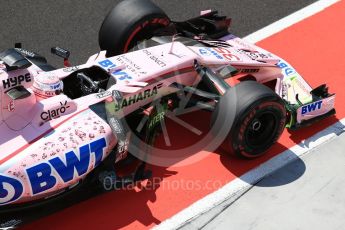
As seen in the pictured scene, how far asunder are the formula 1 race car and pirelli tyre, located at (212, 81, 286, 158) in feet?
0.04

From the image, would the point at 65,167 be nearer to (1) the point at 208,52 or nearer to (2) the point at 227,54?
(1) the point at 208,52

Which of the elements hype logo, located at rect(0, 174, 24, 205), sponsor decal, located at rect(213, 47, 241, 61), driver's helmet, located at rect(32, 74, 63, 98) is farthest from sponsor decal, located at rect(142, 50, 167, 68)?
hype logo, located at rect(0, 174, 24, 205)

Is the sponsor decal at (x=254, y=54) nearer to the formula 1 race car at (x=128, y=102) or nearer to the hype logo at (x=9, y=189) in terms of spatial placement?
the formula 1 race car at (x=128, y=102)

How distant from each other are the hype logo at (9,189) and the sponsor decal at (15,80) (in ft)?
2.88

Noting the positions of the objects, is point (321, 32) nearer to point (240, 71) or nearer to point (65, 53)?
point (240, 71)

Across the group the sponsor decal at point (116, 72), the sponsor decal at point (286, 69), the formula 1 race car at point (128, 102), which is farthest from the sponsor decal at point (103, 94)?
the sponsor decal at point (286, 69)

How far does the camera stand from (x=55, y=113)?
575cm

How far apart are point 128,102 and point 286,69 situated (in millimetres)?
2497

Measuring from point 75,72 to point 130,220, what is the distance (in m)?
1.83

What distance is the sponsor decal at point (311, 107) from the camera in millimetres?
6827

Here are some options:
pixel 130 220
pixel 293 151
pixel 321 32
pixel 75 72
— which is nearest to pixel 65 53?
pixel 75 72

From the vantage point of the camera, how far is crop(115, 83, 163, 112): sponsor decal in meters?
6.13

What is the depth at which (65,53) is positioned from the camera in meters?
6.62

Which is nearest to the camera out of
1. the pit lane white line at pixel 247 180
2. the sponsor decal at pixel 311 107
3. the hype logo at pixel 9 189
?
the hype logo at pixel 9 189
